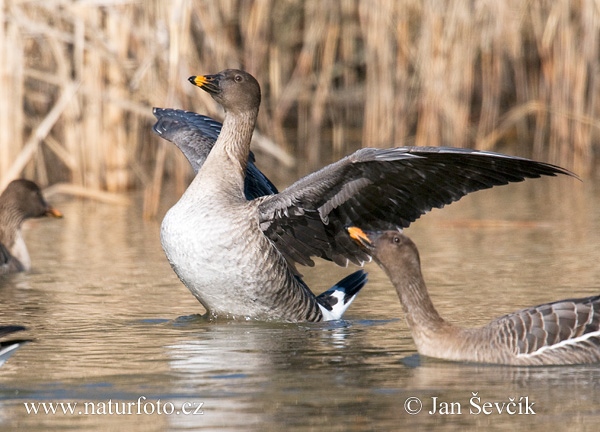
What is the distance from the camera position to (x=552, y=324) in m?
5.98

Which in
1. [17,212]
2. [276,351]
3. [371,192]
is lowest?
[276,351]

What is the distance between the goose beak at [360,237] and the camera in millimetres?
6211

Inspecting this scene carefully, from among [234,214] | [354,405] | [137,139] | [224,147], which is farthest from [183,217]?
[137,139]

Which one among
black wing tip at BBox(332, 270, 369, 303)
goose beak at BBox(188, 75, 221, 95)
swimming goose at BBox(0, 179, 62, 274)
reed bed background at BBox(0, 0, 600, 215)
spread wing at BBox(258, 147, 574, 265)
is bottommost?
black wing tip at BBox(332, 270, 369, 303)

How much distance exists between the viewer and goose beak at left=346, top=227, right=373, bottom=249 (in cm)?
621

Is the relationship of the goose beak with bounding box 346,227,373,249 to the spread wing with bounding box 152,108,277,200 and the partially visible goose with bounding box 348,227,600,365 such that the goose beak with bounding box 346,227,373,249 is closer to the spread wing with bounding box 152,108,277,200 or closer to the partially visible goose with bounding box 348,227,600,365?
the partially visible goose with bounding box 348,227,600,365

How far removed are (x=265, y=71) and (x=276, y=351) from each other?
12491 mm

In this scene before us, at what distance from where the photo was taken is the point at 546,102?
15688 millimetres

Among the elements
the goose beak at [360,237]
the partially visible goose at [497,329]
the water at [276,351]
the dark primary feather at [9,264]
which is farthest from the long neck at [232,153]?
the dark primary feather at [9,264]

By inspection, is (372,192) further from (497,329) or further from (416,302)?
(497,329)

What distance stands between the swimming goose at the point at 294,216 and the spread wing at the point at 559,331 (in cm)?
109

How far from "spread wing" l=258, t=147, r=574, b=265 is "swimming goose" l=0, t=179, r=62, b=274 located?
360cm

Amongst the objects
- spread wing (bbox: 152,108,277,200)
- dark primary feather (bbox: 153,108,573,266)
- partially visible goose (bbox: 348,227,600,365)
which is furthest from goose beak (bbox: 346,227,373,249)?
spread wing (bbox: 152,108,277,200)

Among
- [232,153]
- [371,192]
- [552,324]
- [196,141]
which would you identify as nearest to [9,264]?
[196,141]
